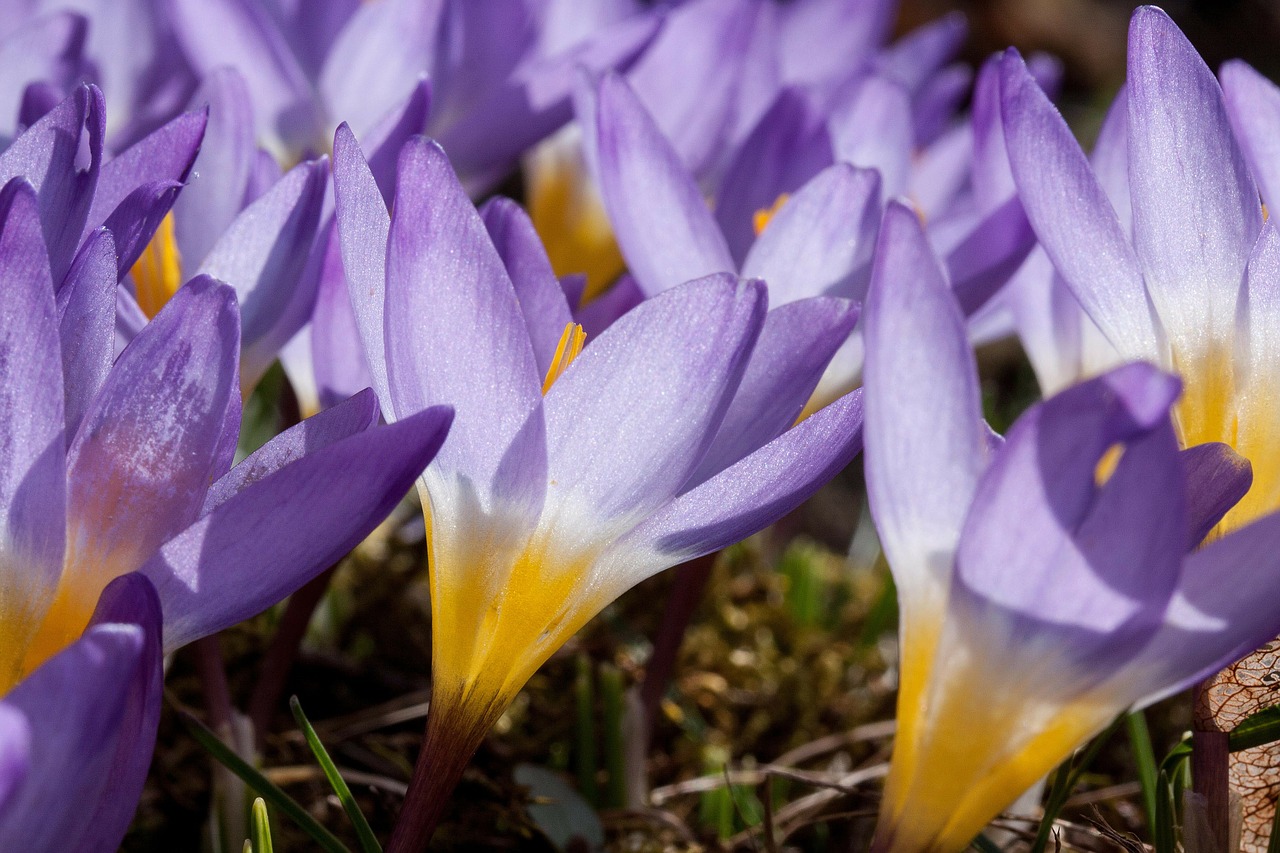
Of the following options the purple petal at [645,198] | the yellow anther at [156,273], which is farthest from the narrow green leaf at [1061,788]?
the yellow anther at [156,273]

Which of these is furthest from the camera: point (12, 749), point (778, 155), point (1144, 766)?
point (778, 155)

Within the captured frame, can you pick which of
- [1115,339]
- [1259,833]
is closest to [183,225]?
[1115,339]

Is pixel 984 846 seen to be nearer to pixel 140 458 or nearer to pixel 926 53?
pixel 140 458

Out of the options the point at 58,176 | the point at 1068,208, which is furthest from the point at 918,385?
the point at 58,176

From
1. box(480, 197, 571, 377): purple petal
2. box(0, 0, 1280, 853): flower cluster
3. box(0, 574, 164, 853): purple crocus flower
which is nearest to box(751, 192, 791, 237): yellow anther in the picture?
box(0, 0, 1280, 853): flower cluster

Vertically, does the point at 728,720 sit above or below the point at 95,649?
below

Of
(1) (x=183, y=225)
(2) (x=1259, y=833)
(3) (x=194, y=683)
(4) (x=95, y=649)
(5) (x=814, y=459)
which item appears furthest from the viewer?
(3) (x=194, y=683)

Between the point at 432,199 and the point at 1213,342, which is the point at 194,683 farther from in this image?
the point at 1213,342
